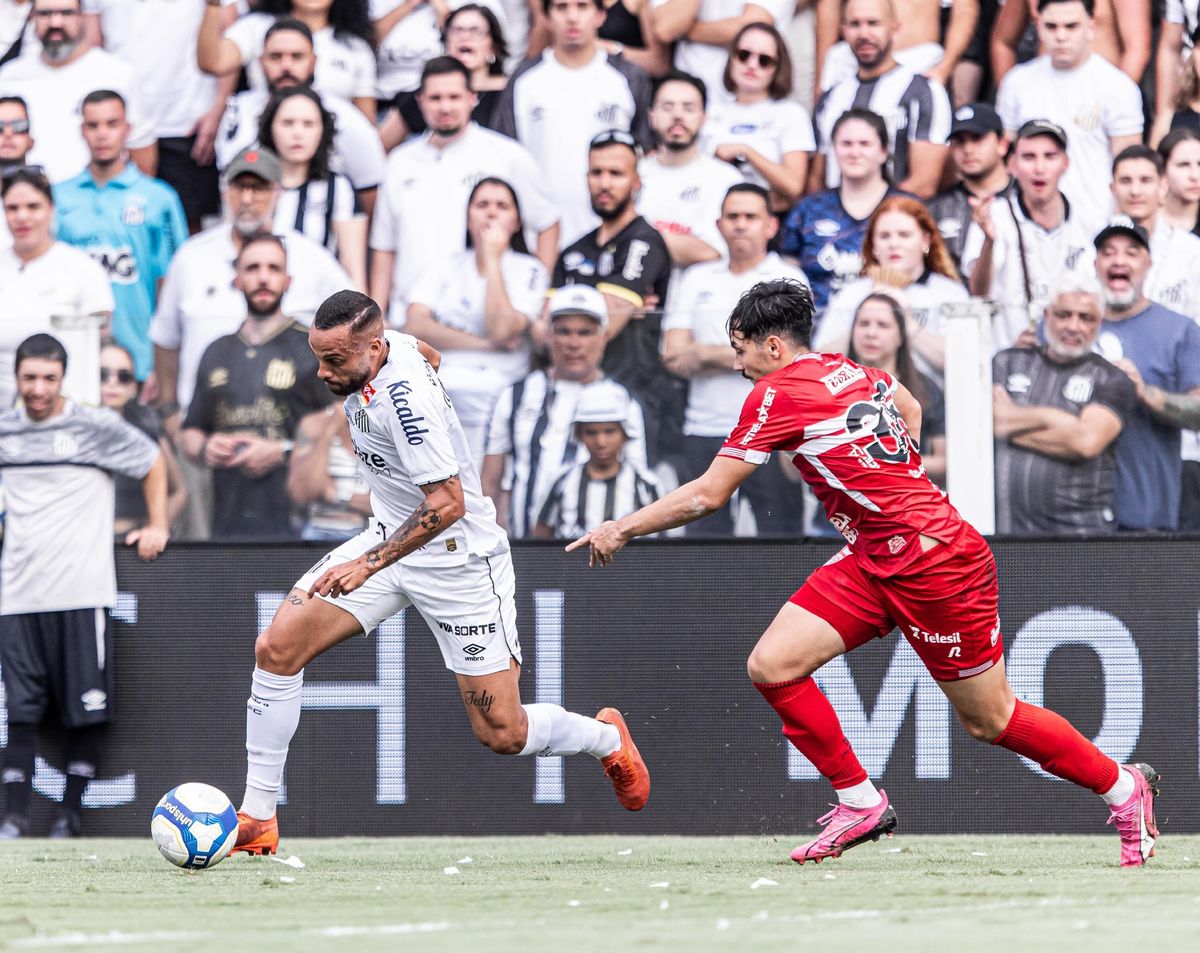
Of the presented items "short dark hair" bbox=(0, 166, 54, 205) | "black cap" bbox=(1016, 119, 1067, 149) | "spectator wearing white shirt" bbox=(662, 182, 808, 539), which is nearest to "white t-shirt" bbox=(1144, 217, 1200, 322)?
"black cap" bbox=(1016, 119, 1067, 149)

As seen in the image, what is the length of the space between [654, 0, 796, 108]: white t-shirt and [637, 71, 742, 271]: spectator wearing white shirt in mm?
661

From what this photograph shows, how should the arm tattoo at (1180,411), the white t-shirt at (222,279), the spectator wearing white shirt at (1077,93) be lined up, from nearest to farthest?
the arm tattoo at (1180,411) < the white t-shirt at (222,279) < the spectator wearing white shirt at (1077,93)

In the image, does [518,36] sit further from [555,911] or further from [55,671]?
[555,911]

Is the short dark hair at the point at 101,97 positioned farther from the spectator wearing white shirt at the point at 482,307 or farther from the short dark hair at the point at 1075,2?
the short dark hair at the point at 1075,2

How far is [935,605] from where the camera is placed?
265 inches

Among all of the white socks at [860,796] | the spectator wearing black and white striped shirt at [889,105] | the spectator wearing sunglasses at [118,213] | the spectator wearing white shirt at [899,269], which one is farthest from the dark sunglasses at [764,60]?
the white socks at [860,796]

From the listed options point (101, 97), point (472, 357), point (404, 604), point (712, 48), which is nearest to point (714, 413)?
point (472, 357)

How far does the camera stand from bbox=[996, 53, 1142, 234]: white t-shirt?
11042 millimetres

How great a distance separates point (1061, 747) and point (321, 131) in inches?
250

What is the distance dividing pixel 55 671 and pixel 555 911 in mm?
4563

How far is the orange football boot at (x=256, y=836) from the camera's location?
7.26 metres

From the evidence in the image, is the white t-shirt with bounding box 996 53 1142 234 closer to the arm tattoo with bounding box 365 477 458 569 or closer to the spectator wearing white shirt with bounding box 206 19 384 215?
the spectator wearing white shirt with bounding box 206 19 384 215

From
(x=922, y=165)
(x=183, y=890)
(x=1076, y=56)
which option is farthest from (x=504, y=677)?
(x=1076, y=56)

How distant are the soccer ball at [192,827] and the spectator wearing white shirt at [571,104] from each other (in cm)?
542
